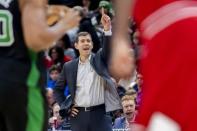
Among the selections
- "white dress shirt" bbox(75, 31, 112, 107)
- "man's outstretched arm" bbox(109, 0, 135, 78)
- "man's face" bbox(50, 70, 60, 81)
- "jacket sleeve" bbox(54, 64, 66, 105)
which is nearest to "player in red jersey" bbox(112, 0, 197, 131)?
"man's outstretched arm" bbox(109, 0, 135, 78)

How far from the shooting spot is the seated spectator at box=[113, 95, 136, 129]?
9.51 meters

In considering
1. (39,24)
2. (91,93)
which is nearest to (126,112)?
(91,93)

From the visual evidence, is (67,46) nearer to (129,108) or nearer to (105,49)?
(105,49)

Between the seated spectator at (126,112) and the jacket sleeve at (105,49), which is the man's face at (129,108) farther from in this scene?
the jacket sleeve at (105,49)

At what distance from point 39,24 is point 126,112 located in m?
6.09

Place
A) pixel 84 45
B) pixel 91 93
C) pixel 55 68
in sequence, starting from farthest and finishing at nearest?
pixel 55 68 < pixel 84 45 < pixel 91 93

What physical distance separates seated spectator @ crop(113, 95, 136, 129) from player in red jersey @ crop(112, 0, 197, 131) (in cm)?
685

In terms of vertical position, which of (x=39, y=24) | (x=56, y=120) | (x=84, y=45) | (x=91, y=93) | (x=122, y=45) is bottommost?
(x=56, y=120)

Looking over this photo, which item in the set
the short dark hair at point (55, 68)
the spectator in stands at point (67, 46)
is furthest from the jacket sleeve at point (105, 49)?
the spectator in stands at point (67, 46)

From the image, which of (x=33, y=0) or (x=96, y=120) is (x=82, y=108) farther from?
(x=33, y=0)

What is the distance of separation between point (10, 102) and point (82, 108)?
5972 mm

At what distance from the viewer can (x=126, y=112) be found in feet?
31.2

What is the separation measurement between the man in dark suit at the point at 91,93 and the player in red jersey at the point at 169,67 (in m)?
7.00

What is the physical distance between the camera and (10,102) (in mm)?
3877
